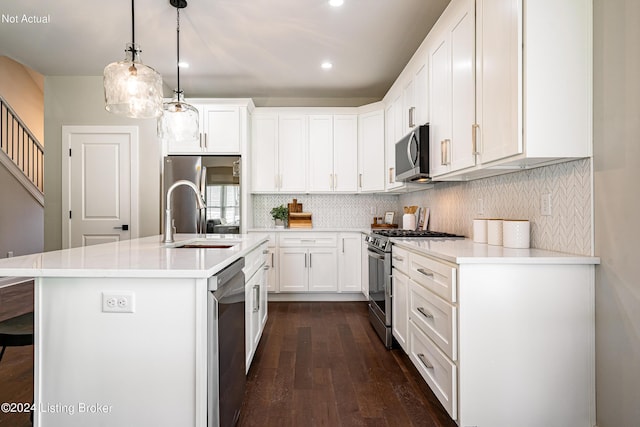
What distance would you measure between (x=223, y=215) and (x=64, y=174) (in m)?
2.10

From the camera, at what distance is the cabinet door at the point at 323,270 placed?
4160mm

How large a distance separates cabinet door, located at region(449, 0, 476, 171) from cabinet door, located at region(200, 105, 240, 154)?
8.80ft

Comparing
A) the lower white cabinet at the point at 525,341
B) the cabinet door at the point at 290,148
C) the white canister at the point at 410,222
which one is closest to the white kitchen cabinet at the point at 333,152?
the cabinet door at the point at 290,148

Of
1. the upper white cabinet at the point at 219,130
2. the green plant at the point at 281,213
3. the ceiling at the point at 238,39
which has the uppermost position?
the ceiling at the point at 238,39

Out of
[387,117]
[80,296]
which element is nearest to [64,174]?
[80,296]

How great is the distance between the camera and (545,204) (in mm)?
1901

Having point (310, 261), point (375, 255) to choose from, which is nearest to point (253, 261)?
point (375, 255)

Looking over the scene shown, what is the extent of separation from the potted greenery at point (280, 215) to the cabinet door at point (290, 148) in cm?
28

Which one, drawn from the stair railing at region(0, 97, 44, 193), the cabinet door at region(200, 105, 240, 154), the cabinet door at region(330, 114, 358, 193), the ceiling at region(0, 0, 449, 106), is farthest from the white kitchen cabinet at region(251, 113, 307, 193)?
the stair railing at region(0, 97, 44, 193)

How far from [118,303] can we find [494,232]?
2039 mm

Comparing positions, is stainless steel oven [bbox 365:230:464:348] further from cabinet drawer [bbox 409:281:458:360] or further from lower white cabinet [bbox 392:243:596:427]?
lower white cabinet [bbox 392:243:596:427]

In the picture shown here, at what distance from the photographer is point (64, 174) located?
4.22 metres

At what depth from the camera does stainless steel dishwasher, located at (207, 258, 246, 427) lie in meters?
1.36

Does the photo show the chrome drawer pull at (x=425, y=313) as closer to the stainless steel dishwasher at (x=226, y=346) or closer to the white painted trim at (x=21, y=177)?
the stainless steel dishwasher at (x=226, y=346)
